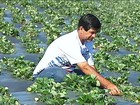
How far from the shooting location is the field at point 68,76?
9148 millimetres

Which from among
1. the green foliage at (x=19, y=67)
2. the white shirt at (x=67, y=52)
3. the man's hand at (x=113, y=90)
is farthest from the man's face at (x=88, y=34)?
the green foliage at (x=19, y=67)

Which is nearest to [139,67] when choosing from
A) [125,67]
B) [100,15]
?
[125,67]

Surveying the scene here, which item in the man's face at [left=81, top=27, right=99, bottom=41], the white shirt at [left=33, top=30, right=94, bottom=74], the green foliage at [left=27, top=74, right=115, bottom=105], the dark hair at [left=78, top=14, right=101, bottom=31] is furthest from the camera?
the white shirt at [left=33, top=30, right=94, bottom=74]

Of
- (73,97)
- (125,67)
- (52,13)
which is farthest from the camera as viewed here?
(52,13)

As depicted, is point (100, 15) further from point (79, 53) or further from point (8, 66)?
point (79, 53)

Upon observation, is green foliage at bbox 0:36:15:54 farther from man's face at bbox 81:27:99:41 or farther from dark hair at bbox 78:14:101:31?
dark hair at bbox 78:14:101:31

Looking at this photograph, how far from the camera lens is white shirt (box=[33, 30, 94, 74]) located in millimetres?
10141

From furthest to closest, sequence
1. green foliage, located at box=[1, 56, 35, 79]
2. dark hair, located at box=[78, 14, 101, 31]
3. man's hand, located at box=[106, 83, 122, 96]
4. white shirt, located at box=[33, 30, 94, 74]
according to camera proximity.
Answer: green foliage, located at box=[1, 56, 35, 79] < white shirt, located at box=[33, 30, 94, 74] < dark hair, located at box=[78, 14, 101, 31] < man's hand, located at box=[106, 83, 122, 96]

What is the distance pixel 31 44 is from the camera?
1608cm

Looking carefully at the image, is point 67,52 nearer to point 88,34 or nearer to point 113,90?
point 88,34

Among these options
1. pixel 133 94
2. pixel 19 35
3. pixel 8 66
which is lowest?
pixel 133 94

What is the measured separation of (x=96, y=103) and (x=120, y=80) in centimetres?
320

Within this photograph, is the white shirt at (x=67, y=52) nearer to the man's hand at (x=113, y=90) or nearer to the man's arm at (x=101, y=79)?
the man's arm at (x=101, y=79)

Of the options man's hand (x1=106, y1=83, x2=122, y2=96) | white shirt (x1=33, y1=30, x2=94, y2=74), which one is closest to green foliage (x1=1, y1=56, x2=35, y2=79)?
white shirt (x1=33, y1=30, x2=94, y2=74)
